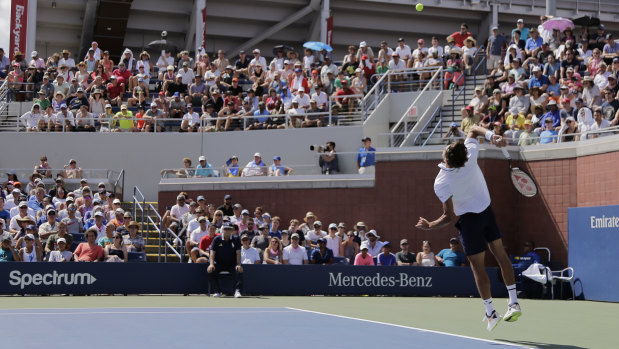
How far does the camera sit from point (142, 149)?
27547 mm

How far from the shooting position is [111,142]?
27.4 meters

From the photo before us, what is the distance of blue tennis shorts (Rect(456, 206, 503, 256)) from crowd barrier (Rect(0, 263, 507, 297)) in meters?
8.62

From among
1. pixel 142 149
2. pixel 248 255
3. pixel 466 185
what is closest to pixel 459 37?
pixel 142 149

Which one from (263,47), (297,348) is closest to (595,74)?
(297,348)

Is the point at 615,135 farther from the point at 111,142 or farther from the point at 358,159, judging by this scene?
the point at 111,142

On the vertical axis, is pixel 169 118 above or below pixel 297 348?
above

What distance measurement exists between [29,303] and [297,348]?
26.6 ft

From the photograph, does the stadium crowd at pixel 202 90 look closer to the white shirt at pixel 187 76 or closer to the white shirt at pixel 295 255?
the white shirt at pixel 187 76

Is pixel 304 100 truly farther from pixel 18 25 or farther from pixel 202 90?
pixel 18 25

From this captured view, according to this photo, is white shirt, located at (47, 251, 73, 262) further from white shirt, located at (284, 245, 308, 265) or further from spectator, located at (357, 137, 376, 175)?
spectator, located at (357, 137, 376, 175)

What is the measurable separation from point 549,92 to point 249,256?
29.7 ft

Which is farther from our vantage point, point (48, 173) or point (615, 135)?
point (48, 173)

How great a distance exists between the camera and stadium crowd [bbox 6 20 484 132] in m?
26.7

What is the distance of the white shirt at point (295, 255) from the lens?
19.9 metres
